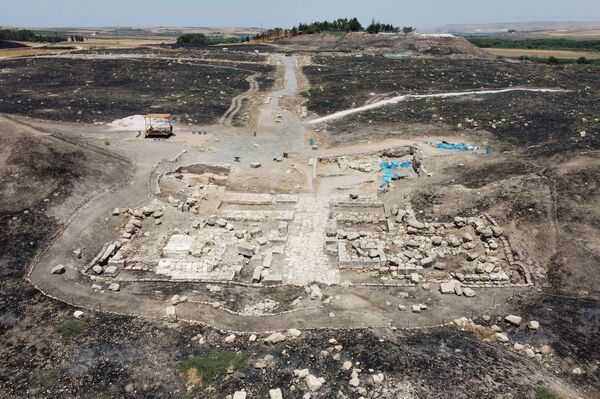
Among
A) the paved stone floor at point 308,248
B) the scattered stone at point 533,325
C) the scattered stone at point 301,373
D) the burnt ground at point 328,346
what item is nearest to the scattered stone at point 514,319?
the burnt ground at point 328,346

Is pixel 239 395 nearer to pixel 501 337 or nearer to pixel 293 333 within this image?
pixel 293 333

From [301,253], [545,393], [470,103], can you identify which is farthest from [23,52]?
[545,393]

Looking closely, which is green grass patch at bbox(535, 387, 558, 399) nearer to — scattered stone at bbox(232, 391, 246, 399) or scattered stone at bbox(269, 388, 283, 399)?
scattered stone at bbox(269, 388, 283, 399)

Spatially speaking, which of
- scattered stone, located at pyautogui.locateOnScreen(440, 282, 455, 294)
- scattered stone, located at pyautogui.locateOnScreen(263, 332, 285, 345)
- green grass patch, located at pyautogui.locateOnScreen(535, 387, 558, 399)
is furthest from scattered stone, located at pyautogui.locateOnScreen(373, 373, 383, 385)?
scattered stone, located at pyautogui.locateOnScreen(440, 282, 455, 294)

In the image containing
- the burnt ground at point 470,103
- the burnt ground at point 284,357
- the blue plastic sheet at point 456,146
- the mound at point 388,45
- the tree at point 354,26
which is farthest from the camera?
the tree at point 354,26

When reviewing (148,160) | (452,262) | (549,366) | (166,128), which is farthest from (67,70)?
(549,366)

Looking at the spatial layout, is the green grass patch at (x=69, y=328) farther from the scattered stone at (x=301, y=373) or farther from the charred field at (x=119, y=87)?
the charred field at (x=119, y=87)
